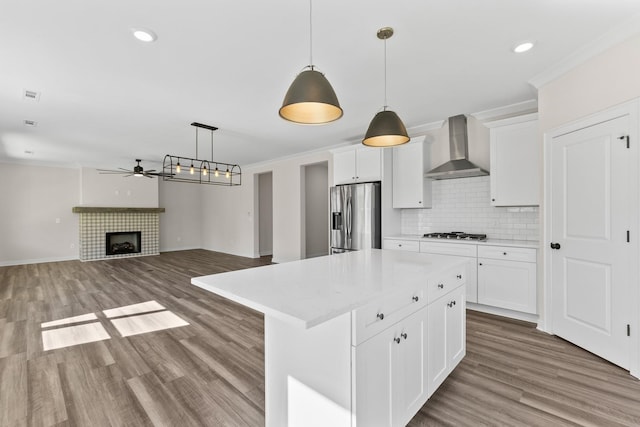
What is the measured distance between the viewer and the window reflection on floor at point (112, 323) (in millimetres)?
2896

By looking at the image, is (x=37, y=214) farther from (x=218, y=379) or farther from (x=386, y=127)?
(x=386, y=127)

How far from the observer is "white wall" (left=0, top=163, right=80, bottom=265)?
7.14m

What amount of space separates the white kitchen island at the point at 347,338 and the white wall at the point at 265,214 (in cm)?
670

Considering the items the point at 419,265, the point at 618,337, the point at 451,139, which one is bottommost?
the point at 618,337

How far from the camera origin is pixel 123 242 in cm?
866

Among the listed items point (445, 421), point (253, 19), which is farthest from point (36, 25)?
point (445, 421)

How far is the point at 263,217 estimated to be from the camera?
8578 millimetres

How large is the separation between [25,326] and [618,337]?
5.71 m

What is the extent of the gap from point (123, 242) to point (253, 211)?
4.12m

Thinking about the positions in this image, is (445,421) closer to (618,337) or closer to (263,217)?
(618,337)

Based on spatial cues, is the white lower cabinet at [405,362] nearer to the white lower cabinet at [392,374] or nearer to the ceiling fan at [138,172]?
the white lower cabinet at [392,374]

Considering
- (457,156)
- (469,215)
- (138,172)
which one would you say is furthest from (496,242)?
(138,172)

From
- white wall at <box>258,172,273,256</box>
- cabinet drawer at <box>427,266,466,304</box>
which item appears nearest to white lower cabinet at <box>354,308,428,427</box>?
cabinet drawer at <box>427,266,466,304</box>

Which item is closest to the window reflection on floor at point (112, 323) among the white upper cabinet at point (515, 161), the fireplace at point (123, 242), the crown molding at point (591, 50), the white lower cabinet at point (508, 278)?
the white lower cabinet at point (508, 278)
